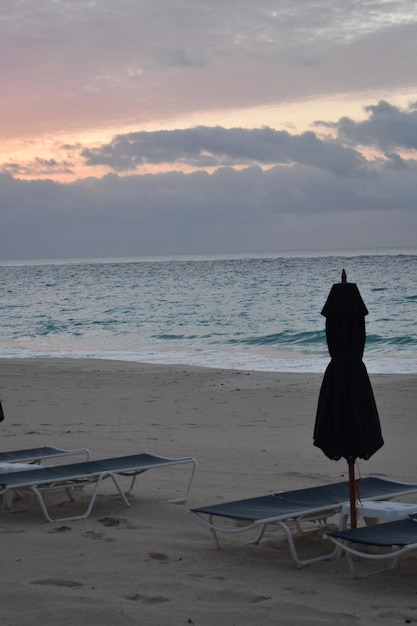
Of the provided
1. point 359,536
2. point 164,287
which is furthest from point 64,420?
point 164,287

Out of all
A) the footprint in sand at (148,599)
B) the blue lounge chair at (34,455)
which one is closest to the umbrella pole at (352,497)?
the footprint in sand at (148,599)

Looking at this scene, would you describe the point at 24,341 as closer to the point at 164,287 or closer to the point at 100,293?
the point at 100,293

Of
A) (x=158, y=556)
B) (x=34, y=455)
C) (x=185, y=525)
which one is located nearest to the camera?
(x=158, y=556)

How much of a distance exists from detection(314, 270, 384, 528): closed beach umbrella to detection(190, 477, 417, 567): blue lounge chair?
29 cm

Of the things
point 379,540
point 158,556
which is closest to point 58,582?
point 158,556

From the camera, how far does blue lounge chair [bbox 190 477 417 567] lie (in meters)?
4.69

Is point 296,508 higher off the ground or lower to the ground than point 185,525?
higher

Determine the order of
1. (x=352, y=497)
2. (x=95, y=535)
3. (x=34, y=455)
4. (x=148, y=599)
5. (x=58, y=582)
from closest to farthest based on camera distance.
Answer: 1. (x=148, y=599)
2. (x=58, y=582)
3. (x=352, y=497)
4. (x=95, y=535)
5. (x=34, y=455)

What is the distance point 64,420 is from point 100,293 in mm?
43870

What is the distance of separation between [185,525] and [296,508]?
3.40ft

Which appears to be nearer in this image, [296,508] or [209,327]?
[296,508]

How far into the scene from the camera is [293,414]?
10.5 m

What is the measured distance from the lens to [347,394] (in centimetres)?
485

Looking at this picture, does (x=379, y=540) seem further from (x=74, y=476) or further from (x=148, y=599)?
(x=74, y=476)
